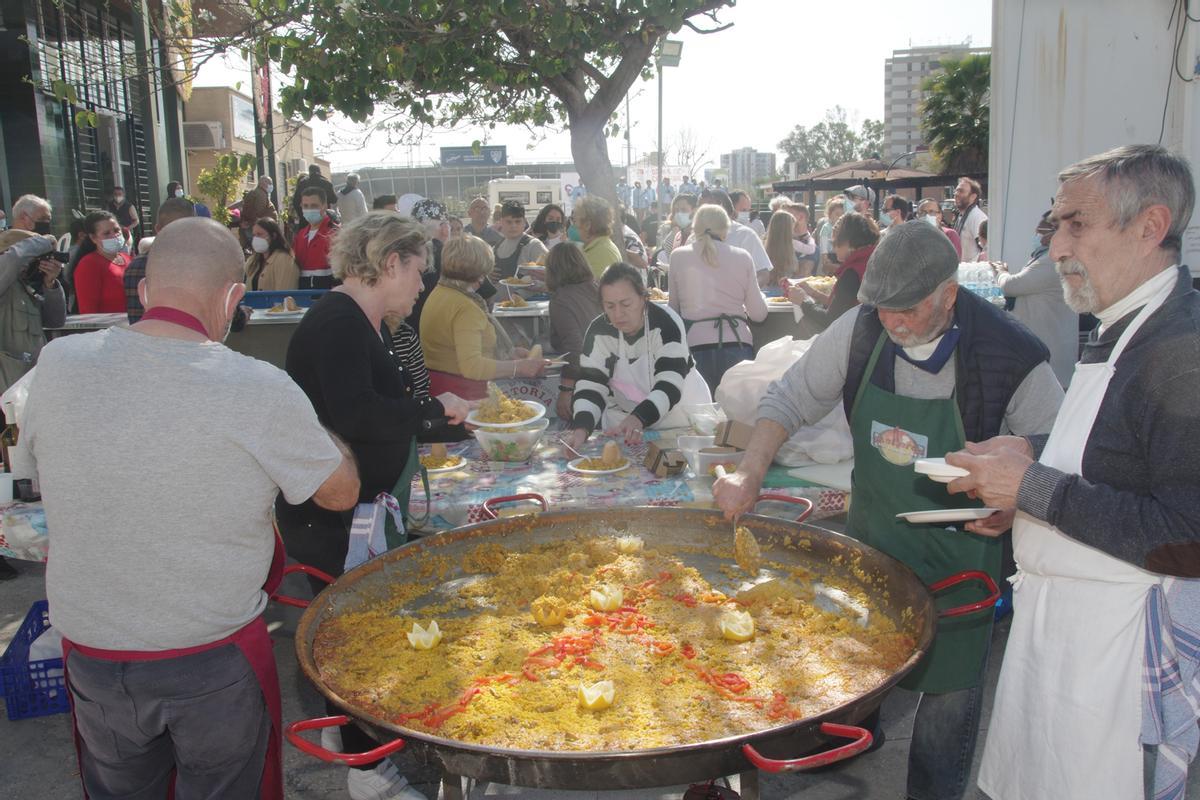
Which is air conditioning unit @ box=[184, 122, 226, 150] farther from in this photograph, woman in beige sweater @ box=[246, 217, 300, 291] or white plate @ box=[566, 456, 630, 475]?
white plate @ box=[566, 456, 630, 475]

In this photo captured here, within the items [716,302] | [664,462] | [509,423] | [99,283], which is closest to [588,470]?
[664,462]

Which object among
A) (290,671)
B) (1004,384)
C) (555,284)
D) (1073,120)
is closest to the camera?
(1004,384)

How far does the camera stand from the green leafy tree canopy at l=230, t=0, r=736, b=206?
6656 millimetres

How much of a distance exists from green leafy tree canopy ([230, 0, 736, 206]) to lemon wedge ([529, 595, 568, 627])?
16.9 ft

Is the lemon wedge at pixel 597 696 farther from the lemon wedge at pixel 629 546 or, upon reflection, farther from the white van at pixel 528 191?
the white van at pixel 528 191

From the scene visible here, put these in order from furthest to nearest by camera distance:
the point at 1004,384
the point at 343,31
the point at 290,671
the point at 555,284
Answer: the point at 343,31 → the point at 555,284 → the point at 290,671 → the point at 1004,384

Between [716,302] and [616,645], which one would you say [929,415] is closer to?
[616,645]

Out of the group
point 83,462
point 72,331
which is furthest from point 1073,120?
point 72,331

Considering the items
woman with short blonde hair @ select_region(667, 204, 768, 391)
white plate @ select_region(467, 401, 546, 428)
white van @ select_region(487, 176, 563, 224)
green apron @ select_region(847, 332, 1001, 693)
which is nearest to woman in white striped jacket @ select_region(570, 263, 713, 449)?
white plate @ select_region(467, 401, 546, 428)

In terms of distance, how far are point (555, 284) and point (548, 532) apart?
139 inches

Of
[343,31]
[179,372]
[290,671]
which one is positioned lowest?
[290,671]

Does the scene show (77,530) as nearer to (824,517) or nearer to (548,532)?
(548,532)

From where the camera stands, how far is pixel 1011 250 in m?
6.82

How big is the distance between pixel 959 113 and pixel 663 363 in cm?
3682
